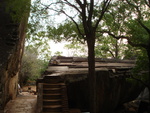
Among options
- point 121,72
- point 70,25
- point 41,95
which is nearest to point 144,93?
point 121,72

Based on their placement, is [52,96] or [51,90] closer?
[52,96]

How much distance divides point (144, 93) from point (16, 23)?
373 inches

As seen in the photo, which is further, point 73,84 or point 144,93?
point 144,93

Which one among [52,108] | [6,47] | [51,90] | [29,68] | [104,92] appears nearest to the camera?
[52,108]

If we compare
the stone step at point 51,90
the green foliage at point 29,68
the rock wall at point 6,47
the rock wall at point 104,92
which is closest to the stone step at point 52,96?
the stone step at point 51,90

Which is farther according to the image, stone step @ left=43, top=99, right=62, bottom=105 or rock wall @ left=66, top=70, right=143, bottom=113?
rock wall @ left=66, top=70, right=143, bottom=113

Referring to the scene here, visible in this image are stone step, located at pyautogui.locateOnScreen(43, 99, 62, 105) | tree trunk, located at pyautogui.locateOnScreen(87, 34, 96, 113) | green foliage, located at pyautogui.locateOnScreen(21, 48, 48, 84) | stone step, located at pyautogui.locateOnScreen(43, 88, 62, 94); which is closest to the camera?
stone step, located at pyautogui.locateOnScreen(43, 99, 62, 105)

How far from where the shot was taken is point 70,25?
8.47 meters

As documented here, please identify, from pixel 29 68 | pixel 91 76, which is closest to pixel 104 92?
pixel 91 76

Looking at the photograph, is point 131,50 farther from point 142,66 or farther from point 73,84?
point 73,84

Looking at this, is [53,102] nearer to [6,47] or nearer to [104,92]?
[104,92]

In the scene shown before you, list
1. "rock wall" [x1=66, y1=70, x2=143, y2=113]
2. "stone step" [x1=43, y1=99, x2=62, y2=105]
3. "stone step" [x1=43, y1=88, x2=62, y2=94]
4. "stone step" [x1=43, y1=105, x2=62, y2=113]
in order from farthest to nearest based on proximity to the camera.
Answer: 1. "rock wall" [x1=66, y1=70, x2=143, y2=113]
2. "stone step" [x1=43, y1=88, x2=62, y2=94]
3. "stone step" [x1=43, y1=99, x2=62, y2=105]
4. "stone step" [x1=43, y1=105, x2=62, y2=113]

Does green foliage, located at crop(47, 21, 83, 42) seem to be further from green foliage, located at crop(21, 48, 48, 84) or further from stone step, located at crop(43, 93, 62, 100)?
green foliage, located at crop(21, 48, 48, 84)

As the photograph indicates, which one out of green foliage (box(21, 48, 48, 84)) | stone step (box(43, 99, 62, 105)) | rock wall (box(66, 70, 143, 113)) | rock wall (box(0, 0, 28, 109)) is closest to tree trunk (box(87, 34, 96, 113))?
stone step (box(43, 99, 62, 105))
